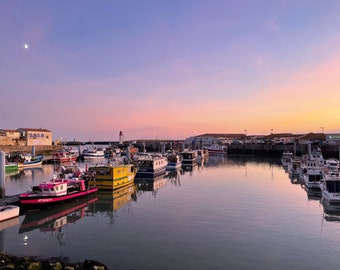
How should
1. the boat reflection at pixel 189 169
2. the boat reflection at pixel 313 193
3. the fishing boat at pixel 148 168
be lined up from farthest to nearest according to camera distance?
the boat reflection at pixel 189 169
the fishing boat at pixel 148 168
the boat reflection at pixel 313 193

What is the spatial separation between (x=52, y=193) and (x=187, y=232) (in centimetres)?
1320

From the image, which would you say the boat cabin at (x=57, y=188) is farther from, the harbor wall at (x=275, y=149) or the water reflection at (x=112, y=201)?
the harbor wall at (x=275, y=149)

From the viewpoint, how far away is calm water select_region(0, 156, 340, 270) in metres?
15.1

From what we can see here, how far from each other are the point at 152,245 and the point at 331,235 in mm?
10880

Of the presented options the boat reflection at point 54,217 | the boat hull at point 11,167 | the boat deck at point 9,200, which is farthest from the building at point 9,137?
the boat reflection at point 54,217

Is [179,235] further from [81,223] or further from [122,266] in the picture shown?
[81,223]

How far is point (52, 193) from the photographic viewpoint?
2669cm

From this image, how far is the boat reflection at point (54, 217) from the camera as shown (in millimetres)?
21109

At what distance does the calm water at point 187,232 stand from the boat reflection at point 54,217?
6 centimetres

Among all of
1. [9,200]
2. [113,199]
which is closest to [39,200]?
[9,200]

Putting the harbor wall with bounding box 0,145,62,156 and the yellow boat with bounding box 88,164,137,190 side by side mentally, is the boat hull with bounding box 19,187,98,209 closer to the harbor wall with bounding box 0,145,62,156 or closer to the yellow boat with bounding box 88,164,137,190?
the yellow boat with bounding box 88,164,137,190

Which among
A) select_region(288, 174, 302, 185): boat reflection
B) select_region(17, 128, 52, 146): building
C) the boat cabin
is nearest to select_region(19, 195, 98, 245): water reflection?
the boat cabin

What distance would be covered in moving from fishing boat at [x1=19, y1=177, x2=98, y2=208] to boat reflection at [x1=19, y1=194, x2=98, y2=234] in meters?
0.59

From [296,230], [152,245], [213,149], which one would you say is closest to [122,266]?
[152,245]
